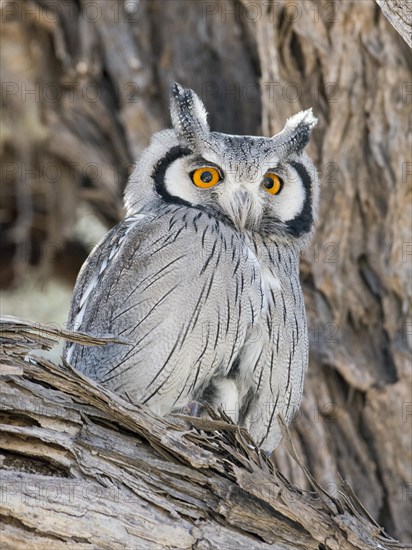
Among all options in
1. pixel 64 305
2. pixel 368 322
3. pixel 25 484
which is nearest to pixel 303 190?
pixel 368 322

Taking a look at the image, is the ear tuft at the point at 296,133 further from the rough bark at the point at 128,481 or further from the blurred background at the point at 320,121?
the rough bark at the point at 128,481

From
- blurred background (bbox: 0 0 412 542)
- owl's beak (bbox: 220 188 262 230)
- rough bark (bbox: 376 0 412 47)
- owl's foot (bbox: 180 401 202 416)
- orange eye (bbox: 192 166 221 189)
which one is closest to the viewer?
rough bark (bbox: 376 0 412 47)

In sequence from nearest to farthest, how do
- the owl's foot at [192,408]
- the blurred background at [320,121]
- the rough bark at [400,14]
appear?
the rough bark at [400,14], the owl's foot at [192,408], the blurred background at [320,121]

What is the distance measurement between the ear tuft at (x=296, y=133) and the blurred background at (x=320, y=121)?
0.54 meters

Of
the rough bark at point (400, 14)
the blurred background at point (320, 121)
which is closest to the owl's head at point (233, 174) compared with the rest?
the blurred background at point (320, 121)

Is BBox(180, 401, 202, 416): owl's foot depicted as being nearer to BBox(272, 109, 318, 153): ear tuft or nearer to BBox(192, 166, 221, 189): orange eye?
BBox(192, 166, 221, 189): orange eye

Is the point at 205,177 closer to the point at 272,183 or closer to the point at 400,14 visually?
the point at 272,183

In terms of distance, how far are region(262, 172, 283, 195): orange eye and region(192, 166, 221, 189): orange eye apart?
17 centimetres

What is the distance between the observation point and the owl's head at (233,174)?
134 inches

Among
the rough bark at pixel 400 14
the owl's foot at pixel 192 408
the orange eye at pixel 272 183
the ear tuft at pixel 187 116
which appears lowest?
the owl's foot at pixel 192 408

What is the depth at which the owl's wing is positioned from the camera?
3205 millimetres

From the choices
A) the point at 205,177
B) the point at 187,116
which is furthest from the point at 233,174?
the point at 187,116

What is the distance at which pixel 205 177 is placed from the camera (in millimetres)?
3479

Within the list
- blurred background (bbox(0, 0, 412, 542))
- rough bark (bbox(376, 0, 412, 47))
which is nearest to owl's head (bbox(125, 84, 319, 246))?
blurred background (bbox(0, 0, 412, 542))
